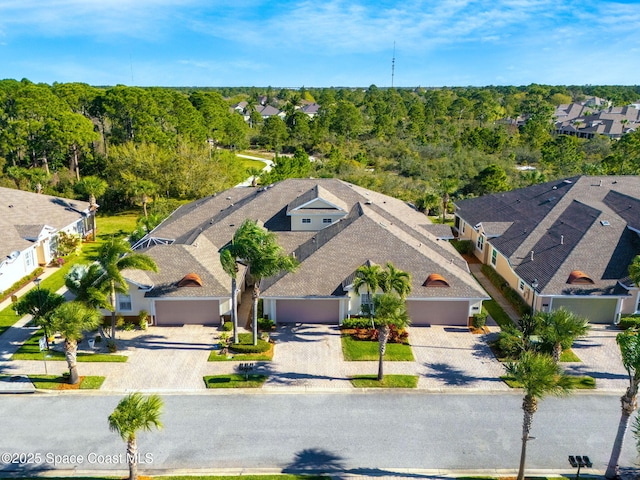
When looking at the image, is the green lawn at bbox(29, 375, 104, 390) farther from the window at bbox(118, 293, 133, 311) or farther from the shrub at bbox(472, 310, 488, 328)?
the shrub at bbox(472, 310, 488, 328)

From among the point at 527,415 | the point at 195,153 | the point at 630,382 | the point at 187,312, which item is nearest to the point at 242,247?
the point at 187,312

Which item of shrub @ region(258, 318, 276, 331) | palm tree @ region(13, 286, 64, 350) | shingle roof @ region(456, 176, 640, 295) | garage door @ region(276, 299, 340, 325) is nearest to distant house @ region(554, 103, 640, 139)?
shingle roof @ region(456, 176, 640, 295)

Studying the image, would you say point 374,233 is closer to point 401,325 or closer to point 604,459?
point 401,325

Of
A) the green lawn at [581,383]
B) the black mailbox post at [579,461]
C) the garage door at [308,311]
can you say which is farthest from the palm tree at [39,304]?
the black mailbox post at [579,461]

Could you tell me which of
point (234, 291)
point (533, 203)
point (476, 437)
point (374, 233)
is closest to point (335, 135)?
point (533, 203)

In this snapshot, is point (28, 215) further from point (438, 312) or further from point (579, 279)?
point (579, 279)

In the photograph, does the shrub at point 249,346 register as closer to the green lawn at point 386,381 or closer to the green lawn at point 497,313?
the green lawn at point 386,381
